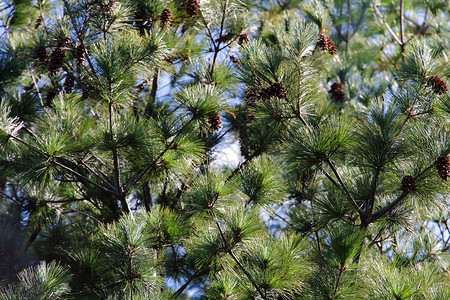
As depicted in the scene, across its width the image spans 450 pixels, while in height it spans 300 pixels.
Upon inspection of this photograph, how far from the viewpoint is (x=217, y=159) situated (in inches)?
135

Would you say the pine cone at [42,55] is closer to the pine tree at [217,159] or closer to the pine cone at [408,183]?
the pine tree at [217,159]

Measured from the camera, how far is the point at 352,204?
2.43 m

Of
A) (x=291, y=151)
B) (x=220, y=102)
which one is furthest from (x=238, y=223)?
(x=220, y=102)

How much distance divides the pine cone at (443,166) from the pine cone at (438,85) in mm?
380

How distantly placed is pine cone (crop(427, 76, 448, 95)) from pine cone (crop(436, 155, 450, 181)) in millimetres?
380

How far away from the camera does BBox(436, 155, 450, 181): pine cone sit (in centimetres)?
205

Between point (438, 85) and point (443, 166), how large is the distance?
45 cm

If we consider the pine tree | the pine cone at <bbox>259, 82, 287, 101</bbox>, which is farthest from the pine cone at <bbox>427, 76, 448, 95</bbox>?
the pine cone at <bbox>259, 82, 287, 101</bbox>

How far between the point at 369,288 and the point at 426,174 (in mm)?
605

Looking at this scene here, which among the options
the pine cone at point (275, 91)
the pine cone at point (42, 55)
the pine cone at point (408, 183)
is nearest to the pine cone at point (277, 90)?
the pine cone at point (275, 91)

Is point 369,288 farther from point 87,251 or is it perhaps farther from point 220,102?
point 87,251

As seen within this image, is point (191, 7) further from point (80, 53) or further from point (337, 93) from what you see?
point (337, 93)

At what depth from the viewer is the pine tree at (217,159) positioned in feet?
7.51

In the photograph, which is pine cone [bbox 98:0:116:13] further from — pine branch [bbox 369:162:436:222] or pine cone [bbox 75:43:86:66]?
pine branch [bbox 369:162:436:222]
